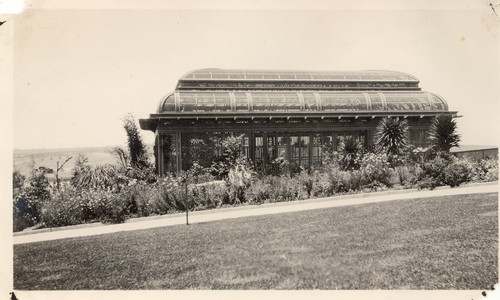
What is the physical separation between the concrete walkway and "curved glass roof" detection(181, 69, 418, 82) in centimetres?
753

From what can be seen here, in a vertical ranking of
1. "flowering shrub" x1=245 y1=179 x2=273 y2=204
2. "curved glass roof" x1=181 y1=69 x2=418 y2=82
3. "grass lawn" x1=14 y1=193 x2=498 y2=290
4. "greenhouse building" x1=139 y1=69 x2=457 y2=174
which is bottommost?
"grass lawn" x1=14 y1=193 x2=498 y2=290

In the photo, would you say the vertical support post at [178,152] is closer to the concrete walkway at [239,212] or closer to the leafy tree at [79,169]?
the leafy tree at [79,169]

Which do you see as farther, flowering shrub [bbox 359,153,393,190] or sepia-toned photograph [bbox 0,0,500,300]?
flowering shrub [bbox 359,153,393,190]

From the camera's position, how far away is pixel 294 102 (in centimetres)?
1862

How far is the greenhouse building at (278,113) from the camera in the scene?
17562 millimetres

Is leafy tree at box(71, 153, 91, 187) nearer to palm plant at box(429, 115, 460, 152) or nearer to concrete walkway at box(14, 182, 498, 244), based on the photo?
concrete walkway at box(14, 182, 498, 244)

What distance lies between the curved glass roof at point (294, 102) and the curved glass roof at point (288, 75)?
0.85m

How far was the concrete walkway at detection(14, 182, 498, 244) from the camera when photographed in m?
11.6

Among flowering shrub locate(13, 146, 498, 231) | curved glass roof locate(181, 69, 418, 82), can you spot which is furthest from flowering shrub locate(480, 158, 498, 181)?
curved glass roof locate(181, 69, 418, 82)


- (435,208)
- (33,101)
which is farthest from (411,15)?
(33,101)

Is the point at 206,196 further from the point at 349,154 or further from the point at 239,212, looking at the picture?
the point at 349,154

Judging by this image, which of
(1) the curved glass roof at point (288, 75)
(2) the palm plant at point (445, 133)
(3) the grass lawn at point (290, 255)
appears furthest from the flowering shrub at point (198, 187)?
(1) the curved glass roof at point (288, 75)

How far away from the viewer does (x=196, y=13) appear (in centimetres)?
1100

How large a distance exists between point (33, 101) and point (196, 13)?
5.36 m
